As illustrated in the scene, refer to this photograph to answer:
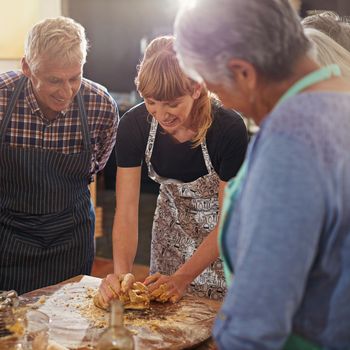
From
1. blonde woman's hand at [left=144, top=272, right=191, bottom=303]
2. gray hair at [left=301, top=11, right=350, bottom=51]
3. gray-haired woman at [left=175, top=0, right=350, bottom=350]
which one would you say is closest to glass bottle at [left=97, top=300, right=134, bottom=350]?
gray-haired woman at [left=175, top=0, right=350, bottom=350]

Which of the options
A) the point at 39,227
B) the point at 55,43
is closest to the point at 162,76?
the point at 55,43

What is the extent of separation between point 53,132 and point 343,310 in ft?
5.34


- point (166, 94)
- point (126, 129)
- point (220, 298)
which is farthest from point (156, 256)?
point (166, 94)

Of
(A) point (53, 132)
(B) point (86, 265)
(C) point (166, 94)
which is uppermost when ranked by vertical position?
(C) point (166, 94)

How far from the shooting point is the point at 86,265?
2578 mm

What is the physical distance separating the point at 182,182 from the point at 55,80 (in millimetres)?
565

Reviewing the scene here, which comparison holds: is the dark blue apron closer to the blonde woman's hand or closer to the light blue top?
the blonde woman's hand

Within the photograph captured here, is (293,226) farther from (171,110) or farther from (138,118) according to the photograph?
(138,118)

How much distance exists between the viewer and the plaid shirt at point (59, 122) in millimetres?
2375

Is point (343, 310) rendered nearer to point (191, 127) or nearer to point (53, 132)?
point (191, 127)

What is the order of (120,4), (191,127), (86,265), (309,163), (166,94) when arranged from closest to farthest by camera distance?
1. (309,163)
2. (166,94)
3. (191,127)
4. (86,265)
5. (120,4)

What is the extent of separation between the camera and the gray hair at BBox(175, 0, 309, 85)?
3.29 feet

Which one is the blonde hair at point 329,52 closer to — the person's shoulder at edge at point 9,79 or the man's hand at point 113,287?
the man's hand at point 113,287

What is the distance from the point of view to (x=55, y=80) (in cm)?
216
